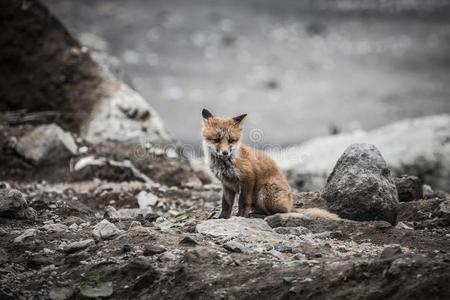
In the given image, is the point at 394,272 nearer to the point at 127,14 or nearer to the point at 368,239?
the point at 368,239

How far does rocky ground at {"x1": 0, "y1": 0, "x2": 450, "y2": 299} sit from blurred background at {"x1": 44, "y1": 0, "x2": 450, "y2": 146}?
454 centimetres

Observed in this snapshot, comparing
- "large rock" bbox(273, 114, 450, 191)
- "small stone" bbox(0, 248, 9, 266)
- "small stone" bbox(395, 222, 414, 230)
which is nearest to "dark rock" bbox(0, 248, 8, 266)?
"small stone" bbox(0, 248, 9, 266)

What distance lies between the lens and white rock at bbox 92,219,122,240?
21.4 feet

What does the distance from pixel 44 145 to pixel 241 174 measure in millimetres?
5171

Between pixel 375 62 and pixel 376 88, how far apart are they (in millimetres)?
2469

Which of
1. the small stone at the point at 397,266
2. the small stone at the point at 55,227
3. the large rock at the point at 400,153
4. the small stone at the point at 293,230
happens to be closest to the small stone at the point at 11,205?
the small stone at the point at 55,227

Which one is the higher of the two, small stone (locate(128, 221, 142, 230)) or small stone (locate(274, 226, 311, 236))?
small stone (locate(128, 221, 142, 230))

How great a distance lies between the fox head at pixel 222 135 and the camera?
7742mm

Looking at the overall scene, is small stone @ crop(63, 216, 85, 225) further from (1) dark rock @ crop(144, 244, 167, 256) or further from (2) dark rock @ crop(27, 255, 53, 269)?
(1) dark rock @ crop(144, 244, 167, 256)

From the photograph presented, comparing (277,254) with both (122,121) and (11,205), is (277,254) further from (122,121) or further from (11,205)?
(122,121)

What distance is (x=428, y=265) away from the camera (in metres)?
5.11

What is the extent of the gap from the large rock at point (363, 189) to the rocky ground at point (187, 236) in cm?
1

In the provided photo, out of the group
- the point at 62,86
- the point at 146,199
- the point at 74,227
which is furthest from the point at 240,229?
the point at 62,86

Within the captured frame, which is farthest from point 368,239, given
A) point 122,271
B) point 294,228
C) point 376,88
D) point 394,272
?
point 376,88
